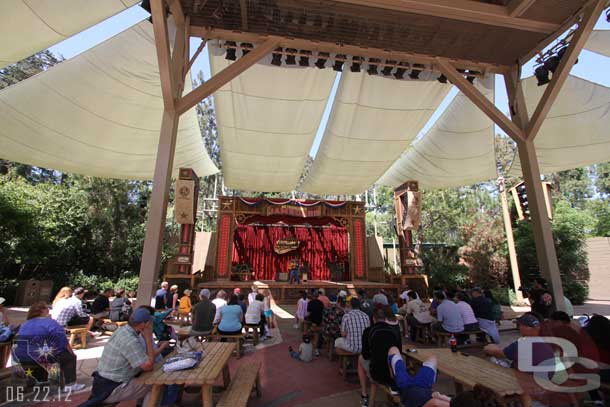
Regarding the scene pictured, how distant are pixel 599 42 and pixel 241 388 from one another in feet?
26.1

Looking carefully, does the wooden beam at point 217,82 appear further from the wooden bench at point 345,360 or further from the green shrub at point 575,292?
the green shrub at point 575,292

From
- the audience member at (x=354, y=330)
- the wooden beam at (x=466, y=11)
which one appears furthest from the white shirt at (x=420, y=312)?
the wooden beam at (x=466, y=11)

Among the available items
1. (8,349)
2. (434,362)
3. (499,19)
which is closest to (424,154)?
(499,19)

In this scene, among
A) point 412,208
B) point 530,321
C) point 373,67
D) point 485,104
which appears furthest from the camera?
point 412,208

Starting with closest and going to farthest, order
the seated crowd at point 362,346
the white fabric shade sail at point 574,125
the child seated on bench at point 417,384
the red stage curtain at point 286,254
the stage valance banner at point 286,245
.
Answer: the child seated on bench at point 417,384
the seated crowd at point 362,346
the white fabric shade sail at point 574,125
the red stage curtain at point 286,254
the stage valance banner at point 286,245

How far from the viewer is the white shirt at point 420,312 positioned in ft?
16.4

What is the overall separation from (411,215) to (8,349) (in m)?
10.1

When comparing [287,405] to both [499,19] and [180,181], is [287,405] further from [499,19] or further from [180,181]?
[180,181]

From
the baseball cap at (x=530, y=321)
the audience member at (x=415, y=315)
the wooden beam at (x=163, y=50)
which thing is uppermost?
the wooden beam at (x=163, y=50)

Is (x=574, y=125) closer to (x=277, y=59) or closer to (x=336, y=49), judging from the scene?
(x=336, y=49)

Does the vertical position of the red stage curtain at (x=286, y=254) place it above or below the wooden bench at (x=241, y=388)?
above

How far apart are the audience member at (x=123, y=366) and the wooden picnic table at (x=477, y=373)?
7.32 feet

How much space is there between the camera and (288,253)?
14.8 m

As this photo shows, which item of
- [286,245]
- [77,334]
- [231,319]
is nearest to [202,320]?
[231,319]
